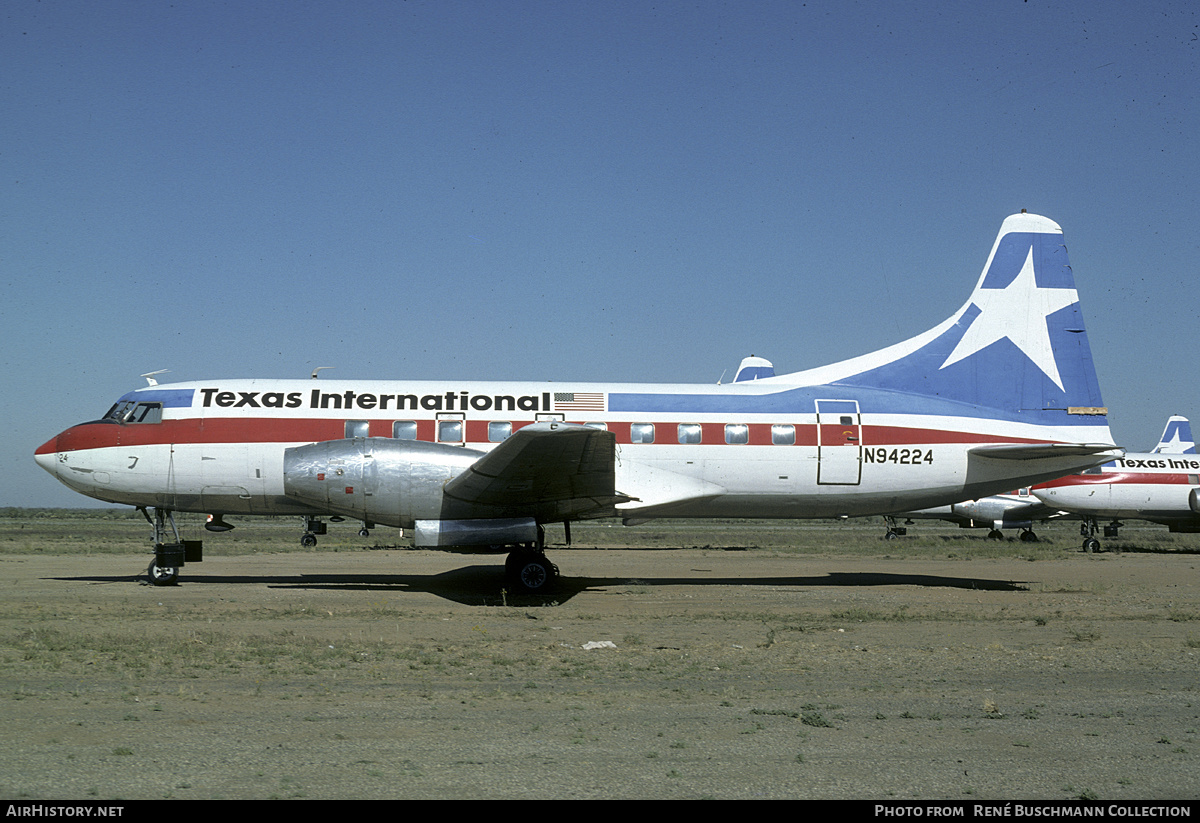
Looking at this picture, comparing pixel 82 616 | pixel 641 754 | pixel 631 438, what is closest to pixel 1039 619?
pixel 631 438

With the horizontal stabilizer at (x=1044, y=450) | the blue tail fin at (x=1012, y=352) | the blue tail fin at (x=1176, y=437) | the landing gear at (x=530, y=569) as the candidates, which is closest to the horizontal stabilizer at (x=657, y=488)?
the landing gear at (x=530, y=569)

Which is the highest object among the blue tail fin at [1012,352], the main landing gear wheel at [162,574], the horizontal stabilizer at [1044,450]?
the blue tail fin at [1012,352]

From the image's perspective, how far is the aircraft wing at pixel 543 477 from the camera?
46.5 ft

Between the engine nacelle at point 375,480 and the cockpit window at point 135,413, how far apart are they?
3780 mm

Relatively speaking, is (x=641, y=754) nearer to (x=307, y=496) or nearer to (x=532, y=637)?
(x=532, y=637)

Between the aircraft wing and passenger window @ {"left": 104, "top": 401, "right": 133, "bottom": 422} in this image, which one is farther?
passenger window @ {"left": 104, "top": 401, "right": 133, "bottom": 422}

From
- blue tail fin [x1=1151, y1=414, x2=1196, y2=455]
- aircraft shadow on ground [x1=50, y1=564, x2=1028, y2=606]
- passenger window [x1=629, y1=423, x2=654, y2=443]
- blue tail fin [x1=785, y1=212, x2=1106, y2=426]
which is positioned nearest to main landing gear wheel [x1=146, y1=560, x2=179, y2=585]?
aircraft shadow on ground [x1=50, y1=564, x2=1028, y2=606]

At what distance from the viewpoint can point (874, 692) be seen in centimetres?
917

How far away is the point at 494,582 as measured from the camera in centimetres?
1952

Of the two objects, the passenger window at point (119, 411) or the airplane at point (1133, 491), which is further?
the airplane at point (1133, 491)

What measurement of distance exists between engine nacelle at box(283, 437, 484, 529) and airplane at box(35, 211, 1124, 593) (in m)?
0.05

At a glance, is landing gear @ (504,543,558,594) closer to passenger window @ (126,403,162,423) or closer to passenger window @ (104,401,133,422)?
passenger window @ (126,403,162,423)

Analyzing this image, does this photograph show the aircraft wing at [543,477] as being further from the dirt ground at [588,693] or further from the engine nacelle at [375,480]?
the dirt ground at [588,693]

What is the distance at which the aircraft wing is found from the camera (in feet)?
46.5
